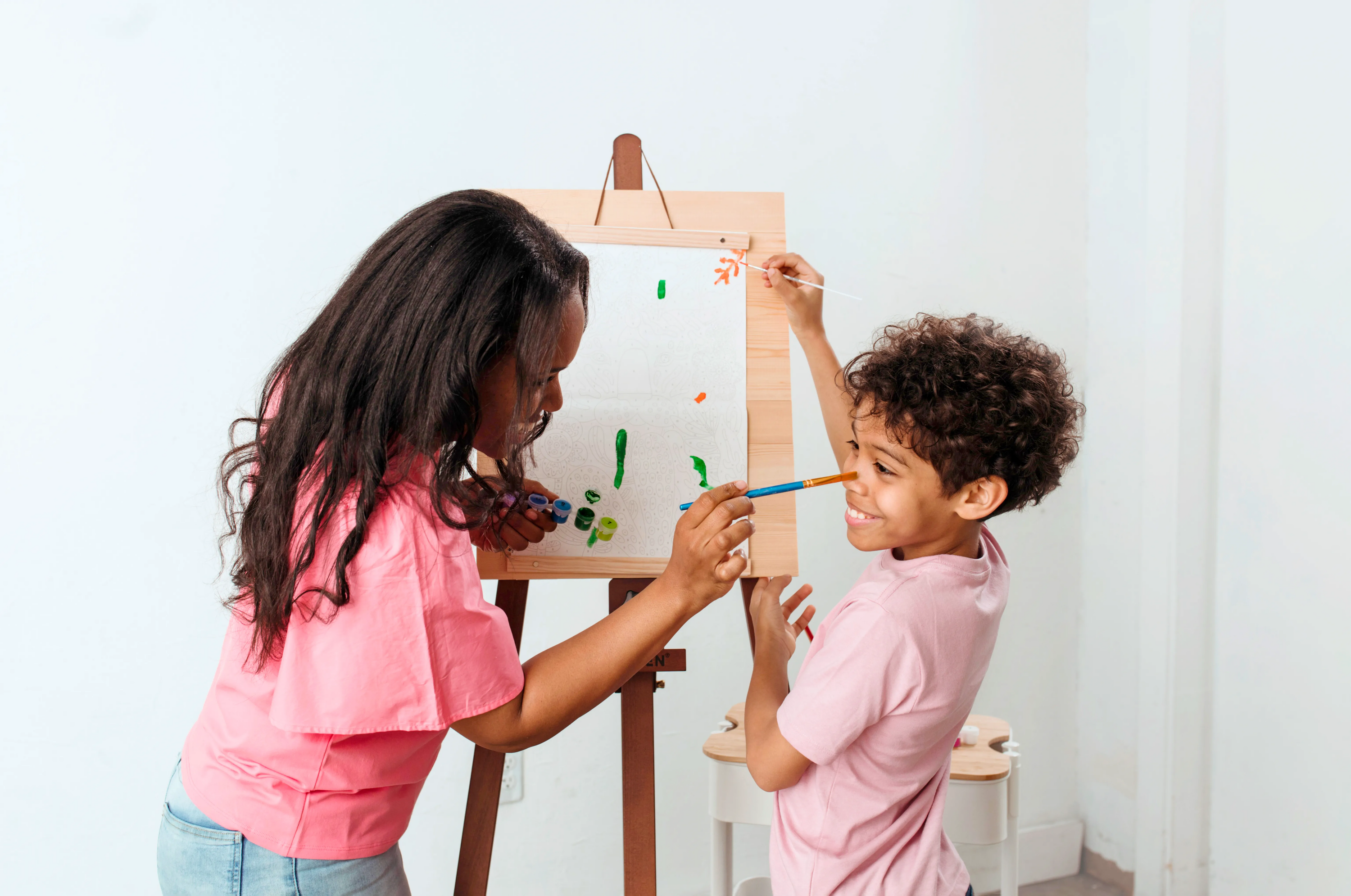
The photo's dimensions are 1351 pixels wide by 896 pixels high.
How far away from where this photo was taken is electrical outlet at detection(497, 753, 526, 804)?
77.6 inches

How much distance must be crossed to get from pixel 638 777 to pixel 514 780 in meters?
0.69

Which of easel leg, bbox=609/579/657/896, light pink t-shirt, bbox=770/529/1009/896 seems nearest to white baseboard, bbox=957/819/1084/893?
easel leg, bbox=609/579/657/896

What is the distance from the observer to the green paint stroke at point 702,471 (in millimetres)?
1391

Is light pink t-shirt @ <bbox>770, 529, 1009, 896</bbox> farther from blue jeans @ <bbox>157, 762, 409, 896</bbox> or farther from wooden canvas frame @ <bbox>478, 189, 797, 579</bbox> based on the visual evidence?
blue jeans @ <bbox>157, 762, 409, 896</bbox>

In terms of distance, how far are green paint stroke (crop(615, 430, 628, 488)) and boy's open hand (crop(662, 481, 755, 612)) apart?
1.13 ft

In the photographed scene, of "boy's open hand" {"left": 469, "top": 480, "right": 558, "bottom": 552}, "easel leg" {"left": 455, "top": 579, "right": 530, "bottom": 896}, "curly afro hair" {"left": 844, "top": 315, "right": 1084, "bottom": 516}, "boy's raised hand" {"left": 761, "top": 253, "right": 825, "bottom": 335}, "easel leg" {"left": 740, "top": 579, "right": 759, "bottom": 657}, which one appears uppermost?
"boy's raised hand" {"left": 761, "top": 253, "right": 825, "bottom": 335}

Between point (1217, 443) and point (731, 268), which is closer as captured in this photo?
point (731, 268)

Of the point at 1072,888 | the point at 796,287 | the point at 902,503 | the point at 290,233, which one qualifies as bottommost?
the point at 1072,888

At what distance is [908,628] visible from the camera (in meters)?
1.01

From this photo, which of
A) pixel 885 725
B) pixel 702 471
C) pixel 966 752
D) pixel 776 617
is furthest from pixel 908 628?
pixel 966 752

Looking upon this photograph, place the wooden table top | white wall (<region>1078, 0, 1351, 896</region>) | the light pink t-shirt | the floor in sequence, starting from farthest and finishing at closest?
1. the floor
2. white wall (<region>1078, 0, 1351, 896</region>)
3. the wooden table top
4. the light pink t-shirt

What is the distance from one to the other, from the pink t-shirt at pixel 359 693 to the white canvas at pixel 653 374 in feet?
1.49

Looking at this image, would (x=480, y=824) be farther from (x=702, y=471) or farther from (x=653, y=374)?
(x=653, y=374)

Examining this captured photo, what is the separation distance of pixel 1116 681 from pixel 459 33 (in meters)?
2.16
